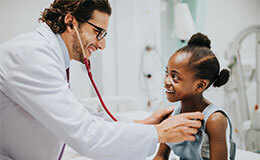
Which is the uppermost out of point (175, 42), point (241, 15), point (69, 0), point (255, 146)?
point (69, 0)

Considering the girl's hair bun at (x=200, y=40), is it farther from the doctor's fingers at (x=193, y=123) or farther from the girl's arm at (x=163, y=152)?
the girl's arm at (x=163, y=152)

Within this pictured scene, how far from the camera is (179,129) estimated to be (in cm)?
90

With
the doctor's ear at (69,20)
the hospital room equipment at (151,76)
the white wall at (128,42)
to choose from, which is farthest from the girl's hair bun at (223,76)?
the hospital room equipment at (151,76)

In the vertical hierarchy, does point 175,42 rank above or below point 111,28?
below

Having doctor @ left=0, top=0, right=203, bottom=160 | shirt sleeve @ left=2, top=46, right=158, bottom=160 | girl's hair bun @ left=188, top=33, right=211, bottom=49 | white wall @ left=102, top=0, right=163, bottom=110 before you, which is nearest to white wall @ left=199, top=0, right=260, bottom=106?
white wall @ left=102, top=0, right=163, bottom=110

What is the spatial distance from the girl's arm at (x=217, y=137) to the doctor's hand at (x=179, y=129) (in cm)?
6

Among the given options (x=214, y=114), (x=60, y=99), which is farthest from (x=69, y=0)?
(x=214, y=114)

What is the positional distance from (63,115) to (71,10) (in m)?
0.56

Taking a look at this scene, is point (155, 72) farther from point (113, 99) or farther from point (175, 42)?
point (113, 99)

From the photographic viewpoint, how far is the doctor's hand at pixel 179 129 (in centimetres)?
90

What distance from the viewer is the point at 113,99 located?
7.43ft

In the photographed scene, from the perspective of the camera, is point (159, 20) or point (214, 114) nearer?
point (214, 114)

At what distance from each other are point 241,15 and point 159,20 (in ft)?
3.07

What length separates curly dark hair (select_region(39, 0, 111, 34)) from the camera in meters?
1.12
